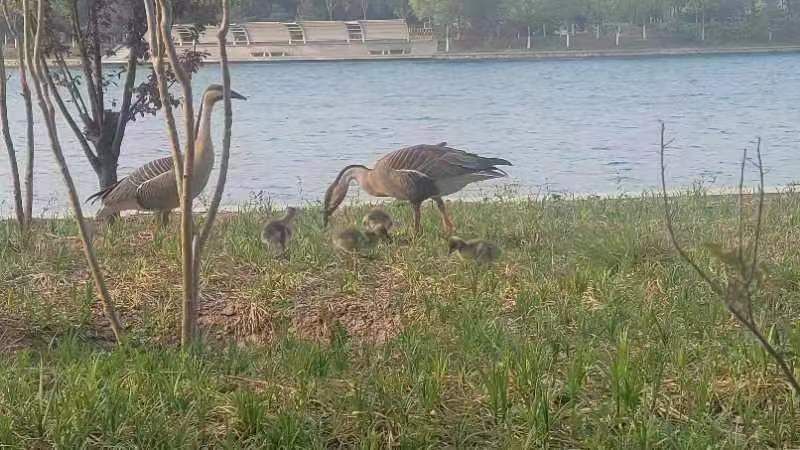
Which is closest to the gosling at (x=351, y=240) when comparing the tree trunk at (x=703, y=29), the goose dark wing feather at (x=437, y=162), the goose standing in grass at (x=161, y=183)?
the goose standing in grass at (x=161, y=183)

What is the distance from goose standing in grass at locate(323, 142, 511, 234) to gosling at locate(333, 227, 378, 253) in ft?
3.08

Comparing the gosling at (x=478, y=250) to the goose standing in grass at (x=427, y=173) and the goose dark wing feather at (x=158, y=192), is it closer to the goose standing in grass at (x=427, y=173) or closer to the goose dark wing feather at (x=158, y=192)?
the goose standing in grass at (x=427, y=173)

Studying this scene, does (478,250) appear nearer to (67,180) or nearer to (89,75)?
(67,180)

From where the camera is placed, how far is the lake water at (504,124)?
12062 mm

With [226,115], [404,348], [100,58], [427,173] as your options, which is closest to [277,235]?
[427,173]

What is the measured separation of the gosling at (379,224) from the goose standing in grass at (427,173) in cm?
29

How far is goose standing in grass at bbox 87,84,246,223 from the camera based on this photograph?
6.04 m

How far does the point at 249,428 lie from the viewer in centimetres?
338

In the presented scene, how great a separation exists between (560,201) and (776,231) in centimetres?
226

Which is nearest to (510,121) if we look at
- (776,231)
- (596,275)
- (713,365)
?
(776,231)

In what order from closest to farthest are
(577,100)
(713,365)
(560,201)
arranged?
(713,365), (560,201), (577,100)

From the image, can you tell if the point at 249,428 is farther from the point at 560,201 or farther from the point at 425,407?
the point at 560,201

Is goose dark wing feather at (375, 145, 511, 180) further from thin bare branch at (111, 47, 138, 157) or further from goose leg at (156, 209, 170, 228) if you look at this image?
thin bare branch at (111, 47, 138, 157)

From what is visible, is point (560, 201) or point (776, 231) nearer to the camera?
point (776, 231)
